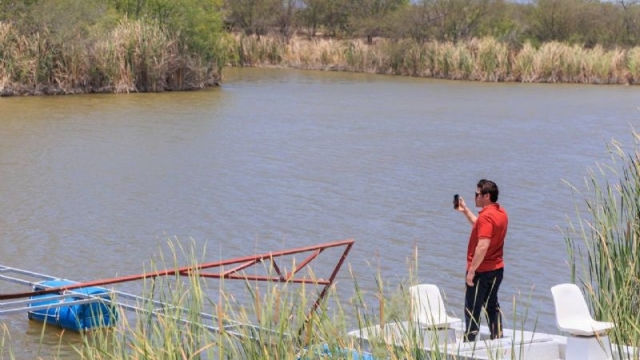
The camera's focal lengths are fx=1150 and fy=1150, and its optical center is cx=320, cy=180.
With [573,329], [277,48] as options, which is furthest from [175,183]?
[277,48]

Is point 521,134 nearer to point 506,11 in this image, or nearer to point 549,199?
point 549,199

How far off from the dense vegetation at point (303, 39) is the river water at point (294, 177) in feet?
4.31

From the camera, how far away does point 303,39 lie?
193 feet

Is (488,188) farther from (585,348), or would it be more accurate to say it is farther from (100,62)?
(100,62)

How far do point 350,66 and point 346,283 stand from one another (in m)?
37.5

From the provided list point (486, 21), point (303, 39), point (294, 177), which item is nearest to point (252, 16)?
point (303, 39)

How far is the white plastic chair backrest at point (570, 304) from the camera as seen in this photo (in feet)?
24.4

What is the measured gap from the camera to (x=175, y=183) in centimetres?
1867

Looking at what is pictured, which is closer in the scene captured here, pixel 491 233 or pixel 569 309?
pixel 569 309

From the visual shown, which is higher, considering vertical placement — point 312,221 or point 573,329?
point 573,329

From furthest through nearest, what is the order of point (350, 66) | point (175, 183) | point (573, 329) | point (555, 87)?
point (350, 66) < point (555, 87) < point (175, 183) < point (573, 329)

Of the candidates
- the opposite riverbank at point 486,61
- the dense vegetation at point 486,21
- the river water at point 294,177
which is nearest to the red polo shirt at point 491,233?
the river water at point 294,177

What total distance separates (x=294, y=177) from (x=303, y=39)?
4014 centimetres

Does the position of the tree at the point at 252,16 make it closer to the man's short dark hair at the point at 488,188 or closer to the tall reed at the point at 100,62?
the tall reed at the point at 100,62
